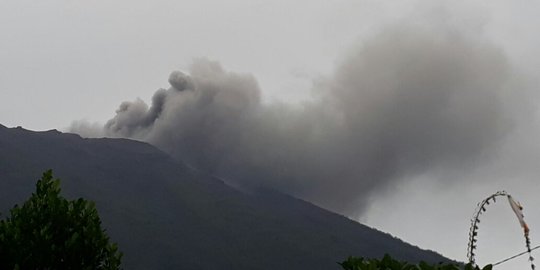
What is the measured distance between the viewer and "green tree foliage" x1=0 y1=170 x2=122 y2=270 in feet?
42.3

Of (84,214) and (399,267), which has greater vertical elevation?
(84,214)

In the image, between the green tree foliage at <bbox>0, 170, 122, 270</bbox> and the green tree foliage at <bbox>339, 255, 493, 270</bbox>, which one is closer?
the green tree foliage at <bbox>339, 255, 493, 270</bbox>

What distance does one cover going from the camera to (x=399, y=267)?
7859 millimetres

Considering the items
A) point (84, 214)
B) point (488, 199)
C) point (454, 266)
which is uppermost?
point (84, 214)

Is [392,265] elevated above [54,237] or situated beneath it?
situated beneath

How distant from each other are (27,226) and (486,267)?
32.0 feet

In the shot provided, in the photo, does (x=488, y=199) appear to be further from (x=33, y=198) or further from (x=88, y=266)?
(x=33, y=198)

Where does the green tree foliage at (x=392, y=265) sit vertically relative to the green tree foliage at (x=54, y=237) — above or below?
below

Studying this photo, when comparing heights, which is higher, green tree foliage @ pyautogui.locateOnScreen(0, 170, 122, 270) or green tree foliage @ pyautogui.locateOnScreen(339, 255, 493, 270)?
green tree foliage @ pyautogui.locateOnScreen(0, 170, 122, 270)

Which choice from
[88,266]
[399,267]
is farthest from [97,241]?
[399,267]

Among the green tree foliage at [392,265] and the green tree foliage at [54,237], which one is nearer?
the green tree foliage at [392,265]

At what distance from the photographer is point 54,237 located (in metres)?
13.3

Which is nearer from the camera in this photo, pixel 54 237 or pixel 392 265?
pixel 392 265

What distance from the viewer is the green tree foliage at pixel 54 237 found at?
42.3ft
